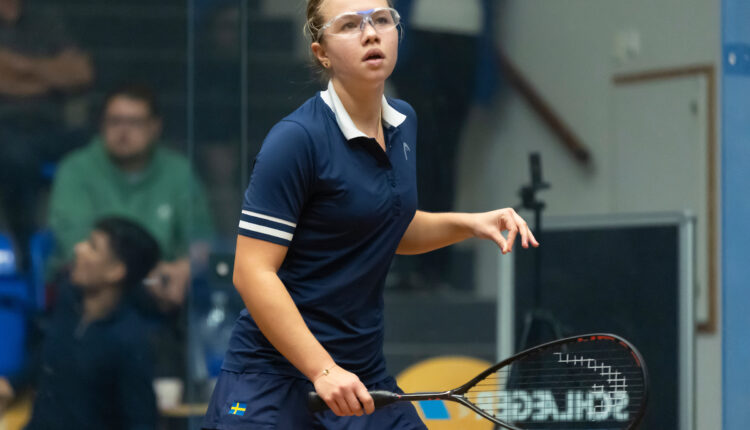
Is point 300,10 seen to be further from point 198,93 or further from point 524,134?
point 524,134

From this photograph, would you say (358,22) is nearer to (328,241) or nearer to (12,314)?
(328,241)

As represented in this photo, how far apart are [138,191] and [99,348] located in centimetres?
60

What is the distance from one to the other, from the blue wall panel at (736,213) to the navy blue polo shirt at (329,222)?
1668 mm

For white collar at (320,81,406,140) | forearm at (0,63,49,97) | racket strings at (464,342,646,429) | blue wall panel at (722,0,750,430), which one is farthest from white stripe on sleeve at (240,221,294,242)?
forearm at (0,63,49,97)

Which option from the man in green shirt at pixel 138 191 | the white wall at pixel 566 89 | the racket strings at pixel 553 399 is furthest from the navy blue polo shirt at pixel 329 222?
the white wall at pixel 566 89

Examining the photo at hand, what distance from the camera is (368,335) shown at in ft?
7.35

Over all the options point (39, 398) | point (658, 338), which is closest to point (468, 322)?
point (658, 338)

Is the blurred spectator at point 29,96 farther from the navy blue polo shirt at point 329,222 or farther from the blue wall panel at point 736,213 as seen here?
the blue wall panel at point 736,213

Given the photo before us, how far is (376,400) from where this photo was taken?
2102 millimetres

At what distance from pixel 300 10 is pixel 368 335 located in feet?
7.12

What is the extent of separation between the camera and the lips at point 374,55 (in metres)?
2.16

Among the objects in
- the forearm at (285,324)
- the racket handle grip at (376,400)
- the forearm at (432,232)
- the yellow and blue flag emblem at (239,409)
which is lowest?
the yellow and blue flag emblem at (239,409)

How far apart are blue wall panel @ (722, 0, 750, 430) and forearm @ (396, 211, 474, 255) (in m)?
1.44

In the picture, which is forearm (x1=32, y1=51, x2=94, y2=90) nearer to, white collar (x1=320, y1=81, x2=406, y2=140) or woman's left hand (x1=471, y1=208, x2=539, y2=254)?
white collar (x1=320, y1=81, x2=406, y2=140)
